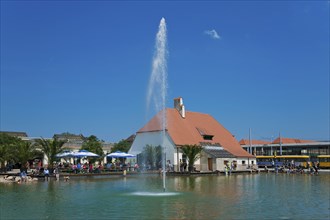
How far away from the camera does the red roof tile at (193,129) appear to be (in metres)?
63.3

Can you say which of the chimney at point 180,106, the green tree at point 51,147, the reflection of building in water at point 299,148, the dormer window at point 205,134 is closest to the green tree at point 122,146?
the chimney at point 180,106

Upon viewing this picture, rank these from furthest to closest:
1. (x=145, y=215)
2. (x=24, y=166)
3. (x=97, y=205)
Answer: (x=24, y=166)
(x=97, y=205)
(x=145, y=215)

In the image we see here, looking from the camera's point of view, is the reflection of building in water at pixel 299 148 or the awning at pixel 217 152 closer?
the awning at pixel 217 152

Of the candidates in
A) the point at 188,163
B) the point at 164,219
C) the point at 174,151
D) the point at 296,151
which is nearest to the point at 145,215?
the point at 164,219

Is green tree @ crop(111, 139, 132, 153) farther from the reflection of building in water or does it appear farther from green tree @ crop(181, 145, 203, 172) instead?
green tree @ crop(181, 145, 203, 172)

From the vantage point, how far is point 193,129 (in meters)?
67.6

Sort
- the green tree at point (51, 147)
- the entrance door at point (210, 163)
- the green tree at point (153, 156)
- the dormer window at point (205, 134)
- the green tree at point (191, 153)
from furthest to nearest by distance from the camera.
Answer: the dormer window at point (205, 134) → the entrance door at point (210, 163) → the green tree at point (153, 156) → the green tree at point (191, 153) → the green tree at point (51, 147)

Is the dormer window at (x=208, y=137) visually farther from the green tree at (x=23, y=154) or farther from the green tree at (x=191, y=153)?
the green tree at (x=23, y=154)

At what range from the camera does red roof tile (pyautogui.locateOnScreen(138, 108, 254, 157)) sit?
63281 millimetres

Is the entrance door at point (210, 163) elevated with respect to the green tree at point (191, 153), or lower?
lower

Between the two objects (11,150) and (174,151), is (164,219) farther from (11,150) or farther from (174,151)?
(174,151)

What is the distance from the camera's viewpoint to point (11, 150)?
47719 millimetres

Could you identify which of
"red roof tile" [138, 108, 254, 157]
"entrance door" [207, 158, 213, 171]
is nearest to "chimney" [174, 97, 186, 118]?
"red roof tile" [138, 108, 254, 157]

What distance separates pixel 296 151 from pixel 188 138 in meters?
44.6
